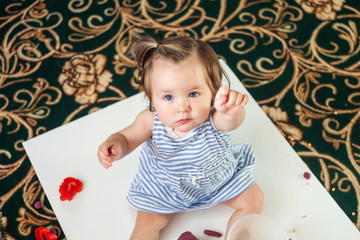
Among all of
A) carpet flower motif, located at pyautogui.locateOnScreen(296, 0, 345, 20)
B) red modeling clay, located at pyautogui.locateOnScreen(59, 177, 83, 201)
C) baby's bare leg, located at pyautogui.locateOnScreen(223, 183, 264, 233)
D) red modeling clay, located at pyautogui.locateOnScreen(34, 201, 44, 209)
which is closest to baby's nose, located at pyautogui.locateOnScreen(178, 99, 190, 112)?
Result: baby's bare leg, located at pyautogui.locateOnScreen(223, 183, 264, 233)

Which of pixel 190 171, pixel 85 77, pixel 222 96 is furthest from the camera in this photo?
pixel 85 77

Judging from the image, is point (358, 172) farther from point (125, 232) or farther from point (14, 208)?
point (14, 208)

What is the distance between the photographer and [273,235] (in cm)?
74

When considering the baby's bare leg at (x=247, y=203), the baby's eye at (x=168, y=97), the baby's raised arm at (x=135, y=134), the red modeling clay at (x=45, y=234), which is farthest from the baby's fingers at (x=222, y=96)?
the red modeling clay at (x=45, y=234)

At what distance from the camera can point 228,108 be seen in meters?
0.65

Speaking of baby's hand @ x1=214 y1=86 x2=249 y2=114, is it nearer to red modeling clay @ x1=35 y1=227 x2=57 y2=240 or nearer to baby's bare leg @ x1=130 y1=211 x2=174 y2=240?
baby's bare leg @ x1=130 y1=211 x2=174 y2=240

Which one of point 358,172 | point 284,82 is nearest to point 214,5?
point 284,82

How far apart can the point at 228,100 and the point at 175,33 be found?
729mm

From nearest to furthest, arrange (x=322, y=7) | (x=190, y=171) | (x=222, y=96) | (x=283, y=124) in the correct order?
(x=222, y=96)
(x=190, y=171)
(x=283, y=124)
(x=322, y=7)

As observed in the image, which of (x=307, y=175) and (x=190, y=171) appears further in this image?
(x=307, y=175)

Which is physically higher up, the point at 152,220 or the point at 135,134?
the point at 135,134

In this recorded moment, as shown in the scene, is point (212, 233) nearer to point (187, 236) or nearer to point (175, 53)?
point (187, 236)

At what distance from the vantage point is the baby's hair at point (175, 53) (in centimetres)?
65

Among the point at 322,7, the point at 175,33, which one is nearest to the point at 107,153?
the point at 175,33
